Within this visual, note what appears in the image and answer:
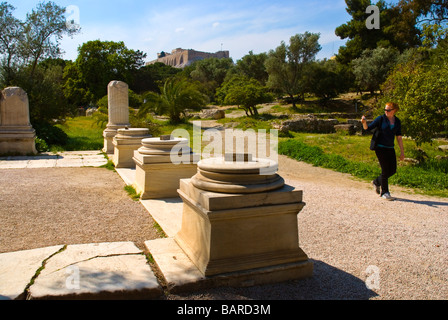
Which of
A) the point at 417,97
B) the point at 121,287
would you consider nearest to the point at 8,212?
the point at 121,287

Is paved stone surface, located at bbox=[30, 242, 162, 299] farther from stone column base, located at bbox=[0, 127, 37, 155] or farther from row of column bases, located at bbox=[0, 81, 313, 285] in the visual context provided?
stone column base, located at bbox=[0, 127, 37, 155]

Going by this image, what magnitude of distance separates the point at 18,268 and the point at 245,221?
182cm

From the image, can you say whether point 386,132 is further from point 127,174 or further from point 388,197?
point 127,174

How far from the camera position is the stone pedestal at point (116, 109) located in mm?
10070

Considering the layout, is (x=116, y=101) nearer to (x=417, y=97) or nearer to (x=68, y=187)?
(x=68, y=187)

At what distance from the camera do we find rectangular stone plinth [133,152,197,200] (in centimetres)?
538

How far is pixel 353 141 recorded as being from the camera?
38.5 feet

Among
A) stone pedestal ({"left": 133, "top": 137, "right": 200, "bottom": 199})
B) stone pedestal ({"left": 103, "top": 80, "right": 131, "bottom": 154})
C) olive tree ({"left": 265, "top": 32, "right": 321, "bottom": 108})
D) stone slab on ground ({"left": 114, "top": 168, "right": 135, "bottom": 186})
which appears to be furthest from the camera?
olive tree ({"left": 265, "top": 32, "right": 321, "bottom": 108})

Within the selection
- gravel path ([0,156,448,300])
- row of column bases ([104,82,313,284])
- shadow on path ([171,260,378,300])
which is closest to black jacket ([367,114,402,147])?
gravel path ([0,156,448,300])

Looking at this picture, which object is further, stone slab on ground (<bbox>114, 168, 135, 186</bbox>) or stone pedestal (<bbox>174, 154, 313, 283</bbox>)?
stone slab on ground (<bbox>114, 168, 135, 186</bbox>)

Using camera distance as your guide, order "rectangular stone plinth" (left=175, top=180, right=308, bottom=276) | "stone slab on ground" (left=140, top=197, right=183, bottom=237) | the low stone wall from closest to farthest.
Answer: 1. "rectangular stone plinth" (left=175, top=180, right=308, bottom=276)
2. "stone slab on ground" (left=140, top=197, right=183, bottom=237)
3. the low stone wall

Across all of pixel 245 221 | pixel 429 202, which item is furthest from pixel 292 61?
pixel 245 221

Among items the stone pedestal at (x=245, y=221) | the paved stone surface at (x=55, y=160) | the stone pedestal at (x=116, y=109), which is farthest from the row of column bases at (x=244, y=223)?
the stone pedestal at (x=116, y=109)

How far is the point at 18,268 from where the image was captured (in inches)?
112
